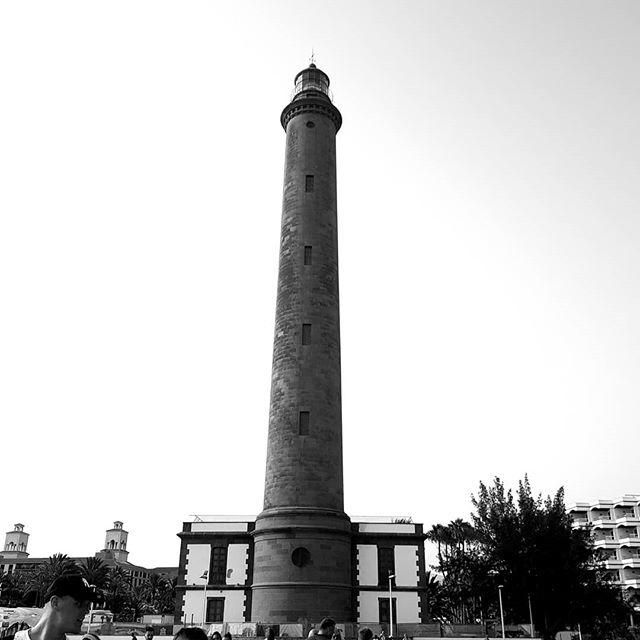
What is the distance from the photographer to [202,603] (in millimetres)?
34469

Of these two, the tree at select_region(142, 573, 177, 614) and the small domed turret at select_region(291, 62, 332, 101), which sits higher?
the small domed turret at select_region(291, 62, 332, 101)

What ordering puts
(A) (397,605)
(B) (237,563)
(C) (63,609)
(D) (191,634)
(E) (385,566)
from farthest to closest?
(B) (237,563), (E) (385,566), (A) (397,605), (D) (191,634), (C) (63,609)


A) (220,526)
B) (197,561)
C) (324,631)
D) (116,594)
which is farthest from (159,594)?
(324,631)

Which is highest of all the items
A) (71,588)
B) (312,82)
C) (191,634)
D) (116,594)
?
(312,82)

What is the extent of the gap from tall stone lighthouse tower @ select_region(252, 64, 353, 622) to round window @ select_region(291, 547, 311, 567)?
44mm

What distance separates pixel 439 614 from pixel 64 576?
222ft

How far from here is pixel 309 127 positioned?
3916 cm

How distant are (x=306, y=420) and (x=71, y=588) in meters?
28.7

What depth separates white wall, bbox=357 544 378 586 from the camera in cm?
3450

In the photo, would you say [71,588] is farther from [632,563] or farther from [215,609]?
[632,563]

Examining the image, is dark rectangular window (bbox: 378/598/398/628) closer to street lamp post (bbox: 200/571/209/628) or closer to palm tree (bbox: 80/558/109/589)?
street lamp post (bbox: 200/571/209/628)

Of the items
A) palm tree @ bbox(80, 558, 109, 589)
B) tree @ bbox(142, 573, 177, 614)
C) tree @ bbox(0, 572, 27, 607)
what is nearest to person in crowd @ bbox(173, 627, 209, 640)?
palm tree @ bbox(80, 558, 109, 589)

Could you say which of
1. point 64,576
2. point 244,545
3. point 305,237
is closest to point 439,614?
point 244,545

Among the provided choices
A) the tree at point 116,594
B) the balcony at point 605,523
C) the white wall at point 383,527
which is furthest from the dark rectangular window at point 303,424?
the balcony at point 605,523
